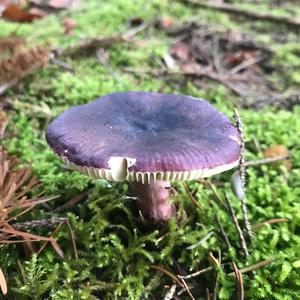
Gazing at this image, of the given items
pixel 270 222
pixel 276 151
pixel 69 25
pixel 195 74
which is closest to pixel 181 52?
pixel 195 74

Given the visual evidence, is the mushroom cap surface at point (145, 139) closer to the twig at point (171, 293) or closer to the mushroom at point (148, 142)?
the mushroom at point (148, 142)

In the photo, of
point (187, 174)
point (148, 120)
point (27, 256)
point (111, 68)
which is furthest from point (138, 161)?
point (111, 68)

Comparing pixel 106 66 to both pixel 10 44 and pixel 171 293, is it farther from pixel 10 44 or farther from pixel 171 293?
pixel 171 293

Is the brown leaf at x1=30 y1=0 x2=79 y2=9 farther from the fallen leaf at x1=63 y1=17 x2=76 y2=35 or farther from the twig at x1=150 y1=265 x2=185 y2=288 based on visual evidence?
the twig at x1=150 y1=265 x2=185 y2=288

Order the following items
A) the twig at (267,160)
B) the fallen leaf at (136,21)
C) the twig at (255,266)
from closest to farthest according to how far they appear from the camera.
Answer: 1. the twig at (255,266)
2. the twig at (267,160)
3. the fallen leaf at (136,21)

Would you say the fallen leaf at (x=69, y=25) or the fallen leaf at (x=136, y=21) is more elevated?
the fallen leaf at (x=69, y=25)

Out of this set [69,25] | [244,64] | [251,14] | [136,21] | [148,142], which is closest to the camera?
[148,142]

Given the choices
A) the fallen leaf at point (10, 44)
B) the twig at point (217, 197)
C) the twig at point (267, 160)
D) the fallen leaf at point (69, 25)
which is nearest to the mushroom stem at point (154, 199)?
the twig at point (217, 197)

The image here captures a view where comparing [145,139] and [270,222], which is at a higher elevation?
[145,139]
